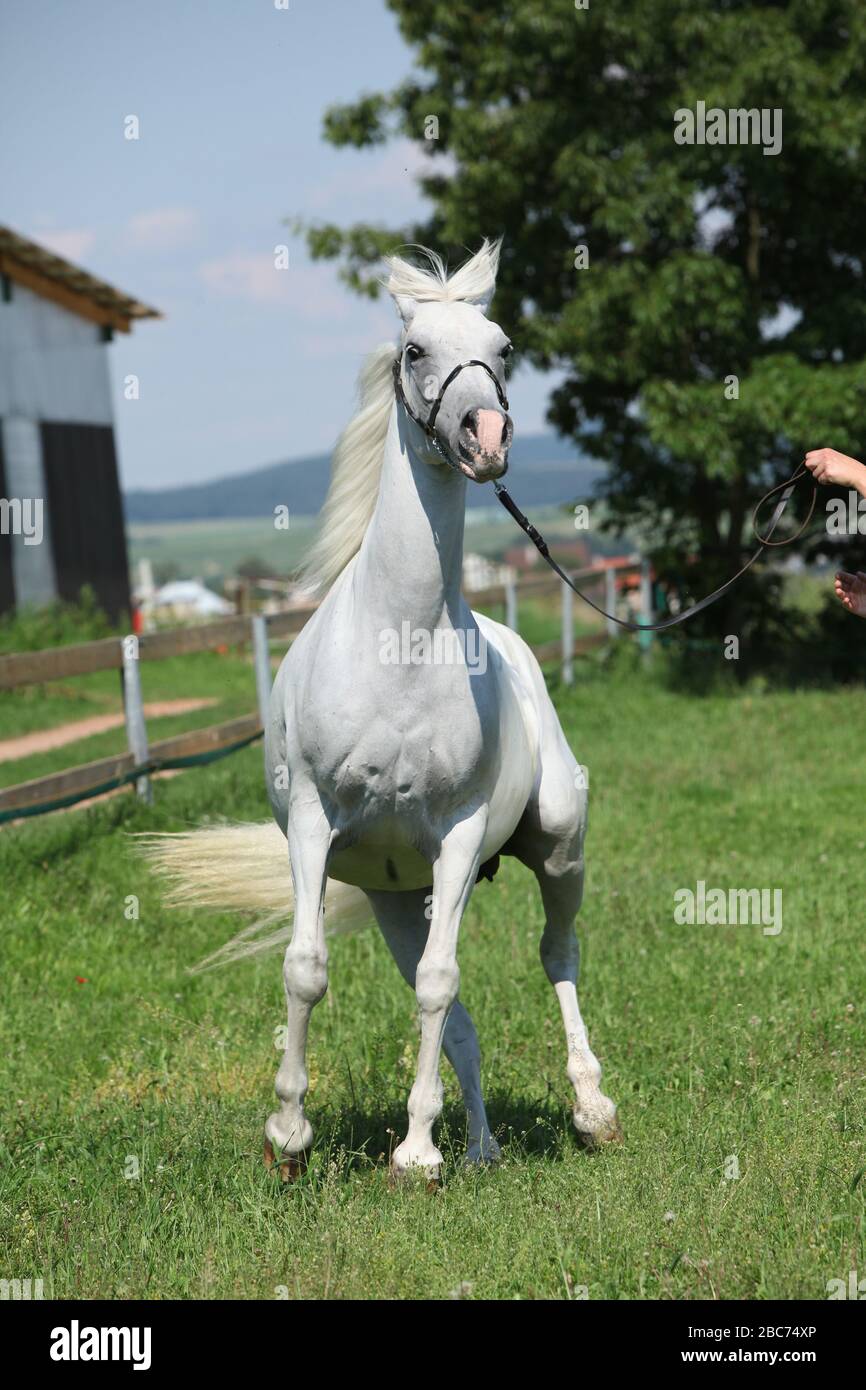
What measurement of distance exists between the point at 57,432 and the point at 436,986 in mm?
21995

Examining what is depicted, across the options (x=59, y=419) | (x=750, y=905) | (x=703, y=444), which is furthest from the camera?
(x=59, y=419)

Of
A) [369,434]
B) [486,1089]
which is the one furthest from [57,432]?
[369,434]

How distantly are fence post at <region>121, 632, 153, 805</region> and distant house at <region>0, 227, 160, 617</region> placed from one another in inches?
485

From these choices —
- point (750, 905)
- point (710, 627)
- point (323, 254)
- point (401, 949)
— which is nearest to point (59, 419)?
point (323, 254)

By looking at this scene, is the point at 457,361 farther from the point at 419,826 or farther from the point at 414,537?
the point at 419,826

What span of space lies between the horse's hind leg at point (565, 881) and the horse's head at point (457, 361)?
1.37 meters

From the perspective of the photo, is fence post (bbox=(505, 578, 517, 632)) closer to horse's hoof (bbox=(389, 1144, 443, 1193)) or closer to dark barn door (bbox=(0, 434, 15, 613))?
dark barn door (bbox=(0, 434, 15, 613))

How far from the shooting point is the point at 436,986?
13.6ft

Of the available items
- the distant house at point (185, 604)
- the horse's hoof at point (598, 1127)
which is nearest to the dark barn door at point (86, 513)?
the distant house at point (185, 604)

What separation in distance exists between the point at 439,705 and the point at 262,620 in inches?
284

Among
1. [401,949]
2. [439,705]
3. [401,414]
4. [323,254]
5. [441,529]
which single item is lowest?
[401,949]

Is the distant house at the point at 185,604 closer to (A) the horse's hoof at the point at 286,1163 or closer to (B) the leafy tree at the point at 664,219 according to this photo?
(B) the leafy tree at the point at 664,219
